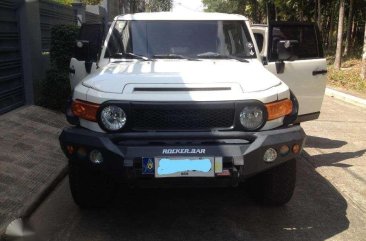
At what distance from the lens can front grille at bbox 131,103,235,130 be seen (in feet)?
12.3

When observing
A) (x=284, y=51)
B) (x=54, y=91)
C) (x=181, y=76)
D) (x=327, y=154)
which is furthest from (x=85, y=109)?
(x=54, y=91)

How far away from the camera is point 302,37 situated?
6.23 metres

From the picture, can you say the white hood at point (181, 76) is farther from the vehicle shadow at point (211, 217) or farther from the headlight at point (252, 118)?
the vehicle shadow at point (211, 217)

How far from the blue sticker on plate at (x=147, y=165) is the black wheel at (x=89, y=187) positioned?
2.01ft

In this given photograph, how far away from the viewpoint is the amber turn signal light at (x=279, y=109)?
385cm

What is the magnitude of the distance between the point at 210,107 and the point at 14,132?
3753mm

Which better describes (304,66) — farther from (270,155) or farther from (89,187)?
(89,187)

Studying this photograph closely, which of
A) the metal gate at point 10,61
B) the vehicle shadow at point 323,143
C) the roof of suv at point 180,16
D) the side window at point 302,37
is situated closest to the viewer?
the roof of suv at point 180,16

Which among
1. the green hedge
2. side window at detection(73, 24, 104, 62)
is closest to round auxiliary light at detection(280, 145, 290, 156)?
side window at detection(73, 24, 104, 62)

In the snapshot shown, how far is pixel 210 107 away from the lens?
12.3 ft

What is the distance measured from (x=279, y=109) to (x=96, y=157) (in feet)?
4.85

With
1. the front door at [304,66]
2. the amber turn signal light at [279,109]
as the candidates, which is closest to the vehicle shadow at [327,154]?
the front door at [304,66]

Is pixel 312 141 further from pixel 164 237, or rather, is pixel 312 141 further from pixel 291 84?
pixel 164 237

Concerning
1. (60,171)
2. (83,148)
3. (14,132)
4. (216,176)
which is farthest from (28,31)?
(216,176)
